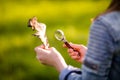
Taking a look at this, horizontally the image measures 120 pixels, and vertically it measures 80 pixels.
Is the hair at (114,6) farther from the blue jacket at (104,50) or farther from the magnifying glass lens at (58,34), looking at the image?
the magnifying glass lens at (58,34)

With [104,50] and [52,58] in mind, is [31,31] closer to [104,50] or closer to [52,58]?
[52,58]

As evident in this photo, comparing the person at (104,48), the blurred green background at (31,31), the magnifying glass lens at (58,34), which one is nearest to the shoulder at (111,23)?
the person at (104,48)

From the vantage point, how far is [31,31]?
2.43 meters

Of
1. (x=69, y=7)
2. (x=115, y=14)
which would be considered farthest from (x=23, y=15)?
(x=115, y=14)

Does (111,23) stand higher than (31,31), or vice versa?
(111,23)

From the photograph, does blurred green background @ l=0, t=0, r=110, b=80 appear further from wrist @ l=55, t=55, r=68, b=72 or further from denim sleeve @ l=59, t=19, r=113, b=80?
denim sleeve @ l=59, t=19, r=113, b=80

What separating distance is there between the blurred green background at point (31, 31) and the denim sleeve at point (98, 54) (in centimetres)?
156

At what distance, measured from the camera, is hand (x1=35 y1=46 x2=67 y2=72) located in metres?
0.81

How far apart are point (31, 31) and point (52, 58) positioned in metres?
1.62

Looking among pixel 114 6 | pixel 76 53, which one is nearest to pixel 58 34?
pixel 76 53

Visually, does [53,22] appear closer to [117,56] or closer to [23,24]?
[23,24]

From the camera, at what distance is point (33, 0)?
2.60m

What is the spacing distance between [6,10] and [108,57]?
6.25ft

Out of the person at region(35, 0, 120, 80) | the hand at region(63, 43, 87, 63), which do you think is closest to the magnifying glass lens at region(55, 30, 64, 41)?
the hand at region(63, 43, 87, 63)
